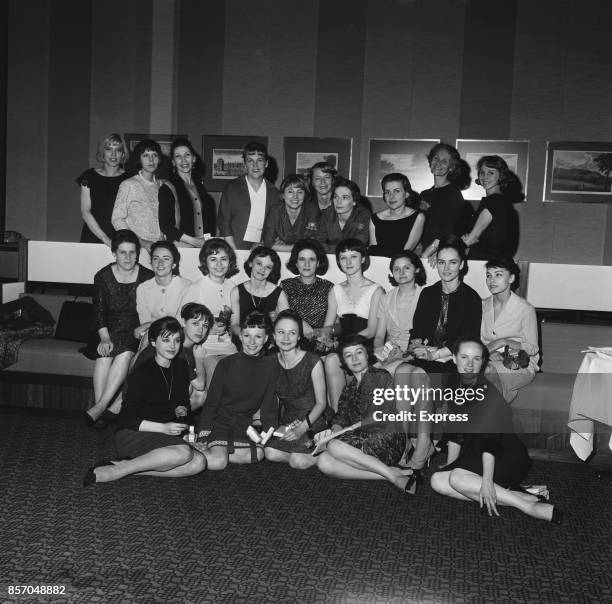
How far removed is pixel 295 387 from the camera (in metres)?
3.97

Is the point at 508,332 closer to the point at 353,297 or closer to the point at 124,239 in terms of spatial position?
the point at 353,297

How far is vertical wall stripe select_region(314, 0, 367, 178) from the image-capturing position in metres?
6.67

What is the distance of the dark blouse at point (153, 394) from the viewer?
11.9 feet

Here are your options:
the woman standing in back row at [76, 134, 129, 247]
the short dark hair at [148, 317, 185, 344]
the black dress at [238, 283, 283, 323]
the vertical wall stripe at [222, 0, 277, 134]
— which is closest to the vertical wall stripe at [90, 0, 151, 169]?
the vertical wall stripe at [222, 0, 277, 134]

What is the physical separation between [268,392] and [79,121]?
14.8 feet

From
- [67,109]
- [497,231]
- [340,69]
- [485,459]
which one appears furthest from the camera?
[67,109]

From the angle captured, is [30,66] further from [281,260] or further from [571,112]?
[571,112]

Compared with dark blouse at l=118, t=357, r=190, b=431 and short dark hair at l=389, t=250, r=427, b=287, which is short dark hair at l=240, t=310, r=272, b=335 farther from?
short dark hair at l=389, t=250, r=427, b=287

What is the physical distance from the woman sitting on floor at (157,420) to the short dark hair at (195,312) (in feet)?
1.10

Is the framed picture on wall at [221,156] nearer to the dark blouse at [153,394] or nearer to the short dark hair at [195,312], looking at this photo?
the short dark hair at [195,312]

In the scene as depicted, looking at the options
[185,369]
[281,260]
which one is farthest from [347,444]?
[281,260]

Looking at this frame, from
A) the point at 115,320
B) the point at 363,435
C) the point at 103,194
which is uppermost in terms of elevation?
the point at 103,194
